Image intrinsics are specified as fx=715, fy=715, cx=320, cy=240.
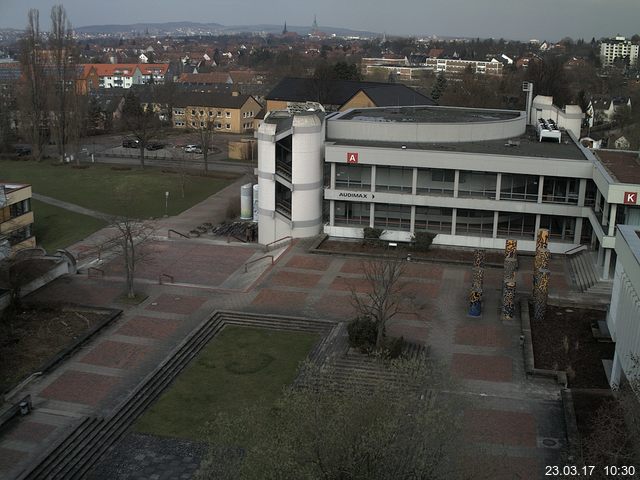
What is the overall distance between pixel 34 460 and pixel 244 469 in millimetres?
10271

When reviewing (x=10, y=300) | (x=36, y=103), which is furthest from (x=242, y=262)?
(x=36, y=103)

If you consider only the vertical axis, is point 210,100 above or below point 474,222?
above

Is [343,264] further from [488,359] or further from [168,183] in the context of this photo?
[168,183]

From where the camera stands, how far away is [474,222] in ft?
132

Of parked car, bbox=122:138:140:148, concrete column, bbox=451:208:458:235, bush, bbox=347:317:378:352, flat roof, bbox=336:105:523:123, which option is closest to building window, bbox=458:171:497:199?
concrete column, bbox=451:208:458:235

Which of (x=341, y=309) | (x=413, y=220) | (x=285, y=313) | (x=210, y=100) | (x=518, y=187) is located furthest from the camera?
(x=210, y=100)

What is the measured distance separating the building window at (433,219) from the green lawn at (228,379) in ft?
47.4

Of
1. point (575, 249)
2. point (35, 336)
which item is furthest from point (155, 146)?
point (35, 336)

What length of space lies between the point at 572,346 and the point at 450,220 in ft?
47.7

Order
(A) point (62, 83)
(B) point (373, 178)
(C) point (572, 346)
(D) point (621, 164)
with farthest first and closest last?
(A) point (62, 83) < (B) point (373, 178) < (D) point (621, 164) < (C) point (572, 346)

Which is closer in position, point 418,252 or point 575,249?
point 575,249

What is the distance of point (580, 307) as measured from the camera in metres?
31.2

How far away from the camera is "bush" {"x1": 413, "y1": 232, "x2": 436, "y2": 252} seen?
3897 centimetres

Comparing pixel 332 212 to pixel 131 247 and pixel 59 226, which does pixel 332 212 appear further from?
pixel 59 226
